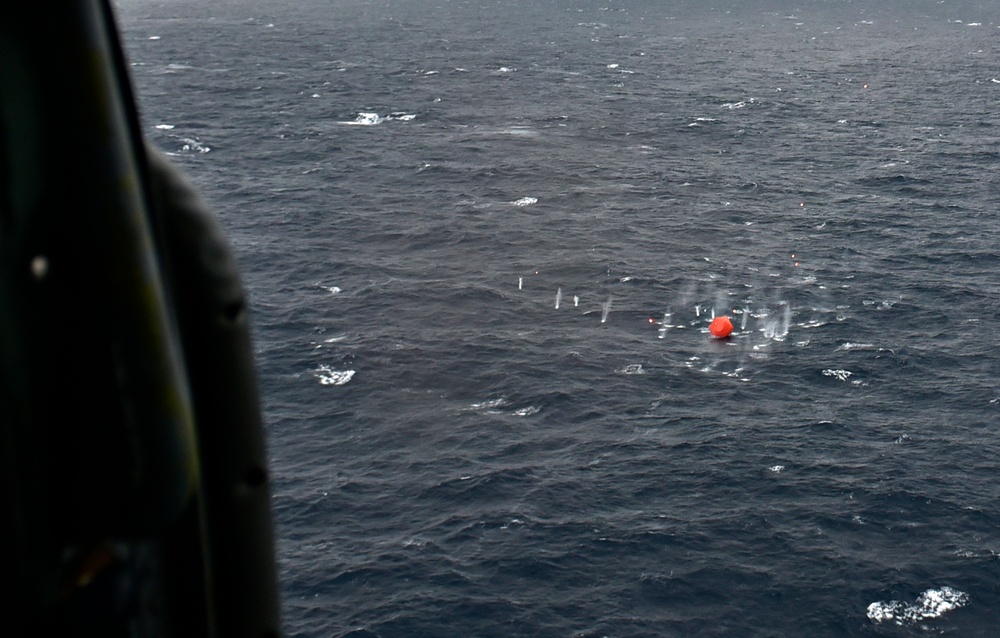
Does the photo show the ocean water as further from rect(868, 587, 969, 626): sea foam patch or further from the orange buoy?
the orange buoy

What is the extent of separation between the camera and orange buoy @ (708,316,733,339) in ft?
436

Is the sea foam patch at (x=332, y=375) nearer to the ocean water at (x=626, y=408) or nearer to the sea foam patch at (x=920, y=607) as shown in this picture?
the ocean water at (x=626, y=408)

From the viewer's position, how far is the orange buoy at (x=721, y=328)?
132875 millimetres

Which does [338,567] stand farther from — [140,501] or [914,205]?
[914,205]

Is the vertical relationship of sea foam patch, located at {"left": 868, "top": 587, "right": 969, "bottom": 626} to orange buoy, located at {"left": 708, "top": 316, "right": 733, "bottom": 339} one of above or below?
below

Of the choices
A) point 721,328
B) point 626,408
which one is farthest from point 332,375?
point 721,328

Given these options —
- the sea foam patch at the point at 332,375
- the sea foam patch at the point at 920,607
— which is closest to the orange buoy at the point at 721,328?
the sea foam patch at the point at 332,375

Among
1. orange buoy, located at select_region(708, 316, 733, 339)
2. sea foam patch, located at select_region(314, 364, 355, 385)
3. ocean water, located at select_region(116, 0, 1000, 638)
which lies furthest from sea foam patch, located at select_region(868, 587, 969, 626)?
sea foam patch, located at select_region(314, 364, 355, 385)

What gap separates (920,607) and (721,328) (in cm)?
4978

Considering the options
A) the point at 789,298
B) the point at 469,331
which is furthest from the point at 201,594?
Answer: the point at 789,298

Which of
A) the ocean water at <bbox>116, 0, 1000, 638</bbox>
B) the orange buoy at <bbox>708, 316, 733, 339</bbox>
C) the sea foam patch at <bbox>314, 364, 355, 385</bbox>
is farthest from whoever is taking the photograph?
the orange buoy at <bbox>708, 316, 733, 339</bbox>

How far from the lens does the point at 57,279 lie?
14.2 feet

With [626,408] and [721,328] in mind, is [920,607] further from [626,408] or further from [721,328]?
[721,328]

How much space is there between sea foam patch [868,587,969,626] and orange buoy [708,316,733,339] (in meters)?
48.0
